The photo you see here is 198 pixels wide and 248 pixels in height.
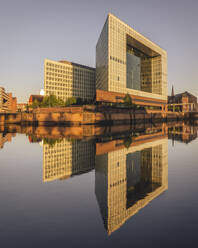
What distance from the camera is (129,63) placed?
430ft

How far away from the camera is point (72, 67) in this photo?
517 ft

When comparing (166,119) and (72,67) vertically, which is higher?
(72,67)

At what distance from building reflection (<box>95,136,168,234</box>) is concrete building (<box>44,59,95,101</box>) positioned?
13762 centimetres

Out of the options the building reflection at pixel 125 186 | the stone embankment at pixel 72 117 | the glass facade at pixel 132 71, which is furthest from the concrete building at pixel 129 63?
the building reflection at pixel 125 186

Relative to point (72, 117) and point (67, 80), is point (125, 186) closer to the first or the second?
point (72, 117)

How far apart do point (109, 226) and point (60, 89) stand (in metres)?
150

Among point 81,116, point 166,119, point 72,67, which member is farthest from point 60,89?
point 81,116

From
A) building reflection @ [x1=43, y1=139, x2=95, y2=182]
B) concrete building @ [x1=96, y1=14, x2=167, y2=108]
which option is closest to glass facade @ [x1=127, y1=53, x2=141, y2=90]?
concrete building @ [x1=96, y1=14, x2=167, y2=108]

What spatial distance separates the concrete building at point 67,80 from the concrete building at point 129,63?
31522mm

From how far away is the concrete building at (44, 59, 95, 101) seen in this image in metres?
145

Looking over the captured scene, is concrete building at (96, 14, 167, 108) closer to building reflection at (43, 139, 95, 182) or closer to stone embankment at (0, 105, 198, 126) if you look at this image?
stone embankment at (0, 105, 198, 126)

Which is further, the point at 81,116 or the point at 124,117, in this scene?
the point at 124,117

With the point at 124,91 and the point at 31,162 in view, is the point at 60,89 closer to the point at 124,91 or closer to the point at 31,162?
the point at 124,91

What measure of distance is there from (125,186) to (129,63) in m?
130
